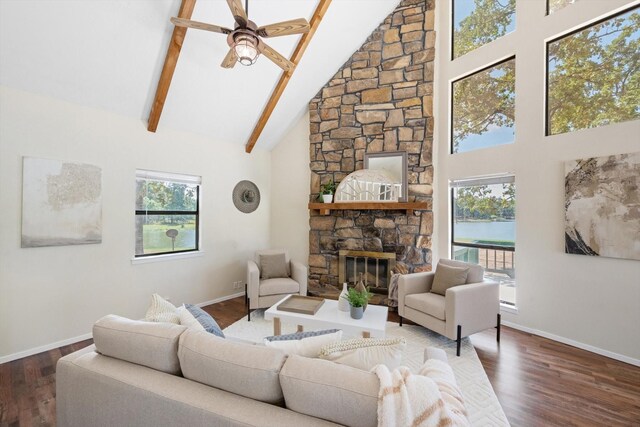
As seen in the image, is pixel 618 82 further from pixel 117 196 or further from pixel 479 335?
pixel 117 196

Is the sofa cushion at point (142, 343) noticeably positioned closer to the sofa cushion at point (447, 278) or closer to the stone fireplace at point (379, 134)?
the sofa cushion at point (447, 278)

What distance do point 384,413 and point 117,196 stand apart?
375cm

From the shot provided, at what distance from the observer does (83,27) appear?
2.63m

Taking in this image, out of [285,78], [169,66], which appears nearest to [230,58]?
[169,66]

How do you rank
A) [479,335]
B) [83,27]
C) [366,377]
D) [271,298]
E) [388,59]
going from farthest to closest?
1. [388,59]
2. [271,298]
3. [479,335]
4. [83,27]
5. [366,377]

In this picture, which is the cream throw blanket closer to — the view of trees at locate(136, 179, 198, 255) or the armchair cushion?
the armchair cushion

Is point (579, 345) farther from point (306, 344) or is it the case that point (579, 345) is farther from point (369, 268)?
point (306, 344)

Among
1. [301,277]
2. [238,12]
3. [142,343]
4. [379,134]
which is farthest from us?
[379,134]

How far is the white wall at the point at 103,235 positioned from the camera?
266 cm

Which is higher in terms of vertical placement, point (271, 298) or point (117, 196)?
point (117, 196)

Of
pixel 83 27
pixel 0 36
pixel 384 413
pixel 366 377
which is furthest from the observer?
Answer: pixel 83 27

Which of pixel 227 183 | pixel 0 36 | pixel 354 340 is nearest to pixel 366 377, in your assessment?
pixel 354 340

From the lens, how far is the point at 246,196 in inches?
199

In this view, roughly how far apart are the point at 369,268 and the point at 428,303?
1567 mm
